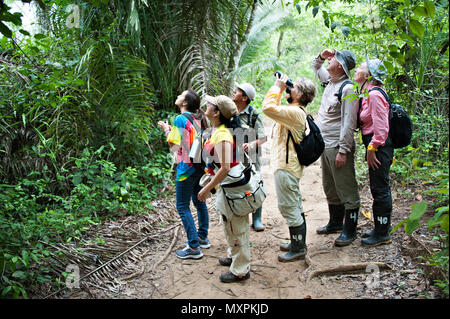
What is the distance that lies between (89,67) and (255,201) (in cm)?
346

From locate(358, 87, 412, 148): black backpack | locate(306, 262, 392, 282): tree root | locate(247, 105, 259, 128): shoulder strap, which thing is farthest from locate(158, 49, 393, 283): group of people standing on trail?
locate(306, 262, 392, 282): tree root

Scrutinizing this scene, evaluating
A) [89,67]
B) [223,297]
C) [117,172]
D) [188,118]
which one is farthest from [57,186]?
[223,297]

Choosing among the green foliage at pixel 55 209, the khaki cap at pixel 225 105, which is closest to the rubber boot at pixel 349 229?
the khaki cap at pixel 225 105

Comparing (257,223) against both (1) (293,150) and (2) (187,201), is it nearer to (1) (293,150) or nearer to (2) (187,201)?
(2) (187,201)

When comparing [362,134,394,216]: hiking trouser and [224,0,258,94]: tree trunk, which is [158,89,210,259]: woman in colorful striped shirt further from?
[224,0,258,94]: tree trunk

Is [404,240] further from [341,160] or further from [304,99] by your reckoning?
[304,99]

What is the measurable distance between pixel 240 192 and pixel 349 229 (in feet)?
5.07

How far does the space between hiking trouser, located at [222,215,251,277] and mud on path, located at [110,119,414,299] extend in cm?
16

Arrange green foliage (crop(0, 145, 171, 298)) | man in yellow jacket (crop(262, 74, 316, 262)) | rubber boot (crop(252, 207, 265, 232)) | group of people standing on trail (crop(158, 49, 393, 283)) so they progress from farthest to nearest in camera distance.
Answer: rubber boot (crop(252, 207, 265, 232)) → man in yellow jacket (crop(262, 74, 316, 262)) → group of people standing on trail (crop(158, 49, 393, 283)) → green foliage (crop(0, 145, 171, 298))

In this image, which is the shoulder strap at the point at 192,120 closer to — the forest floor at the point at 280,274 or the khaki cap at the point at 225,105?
the khaki cap at the point at 225,105

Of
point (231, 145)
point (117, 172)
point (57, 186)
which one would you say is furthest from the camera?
point (117, 172)

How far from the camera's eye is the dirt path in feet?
10.2

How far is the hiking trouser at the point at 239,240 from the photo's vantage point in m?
3.17
